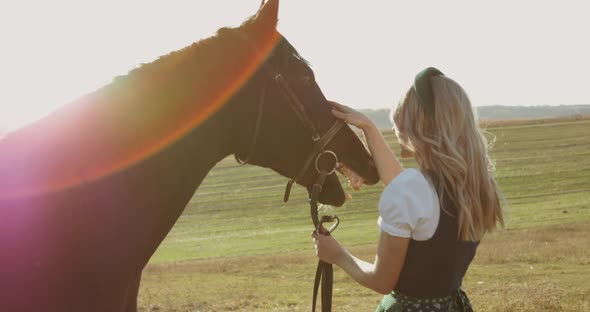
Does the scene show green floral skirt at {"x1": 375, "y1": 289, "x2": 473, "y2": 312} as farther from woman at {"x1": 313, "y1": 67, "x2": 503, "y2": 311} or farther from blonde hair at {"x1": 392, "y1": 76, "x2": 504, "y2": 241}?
blonde hair at {"x1": 392, "y1": 76, "x2": 504, "y2": 241}

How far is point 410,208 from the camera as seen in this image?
124 inches

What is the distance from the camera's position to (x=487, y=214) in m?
3.40

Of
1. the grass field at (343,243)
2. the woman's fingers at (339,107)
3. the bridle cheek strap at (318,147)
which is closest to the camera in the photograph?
the bridle cheek strap at (318,147)

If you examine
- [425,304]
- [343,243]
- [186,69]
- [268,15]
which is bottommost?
[343,243]

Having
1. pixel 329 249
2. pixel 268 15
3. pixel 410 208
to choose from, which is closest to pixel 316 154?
pixel 329 249

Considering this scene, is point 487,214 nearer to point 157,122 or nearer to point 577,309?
point 157,122

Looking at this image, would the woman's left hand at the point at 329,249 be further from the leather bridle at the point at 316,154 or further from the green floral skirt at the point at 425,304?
the green floral skirt at the point at 425,304

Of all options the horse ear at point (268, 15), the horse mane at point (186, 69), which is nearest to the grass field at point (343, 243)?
the horse ear at point (268, 15)

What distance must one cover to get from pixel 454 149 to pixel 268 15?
→ 1.10 m

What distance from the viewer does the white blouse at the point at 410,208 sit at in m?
3.16

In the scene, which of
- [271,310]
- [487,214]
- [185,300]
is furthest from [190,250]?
[487,214]

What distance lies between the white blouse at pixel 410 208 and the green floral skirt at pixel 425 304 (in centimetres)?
38

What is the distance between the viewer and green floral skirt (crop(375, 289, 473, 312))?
338 centimetres

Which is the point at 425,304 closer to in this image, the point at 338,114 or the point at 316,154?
the point at 316,154
